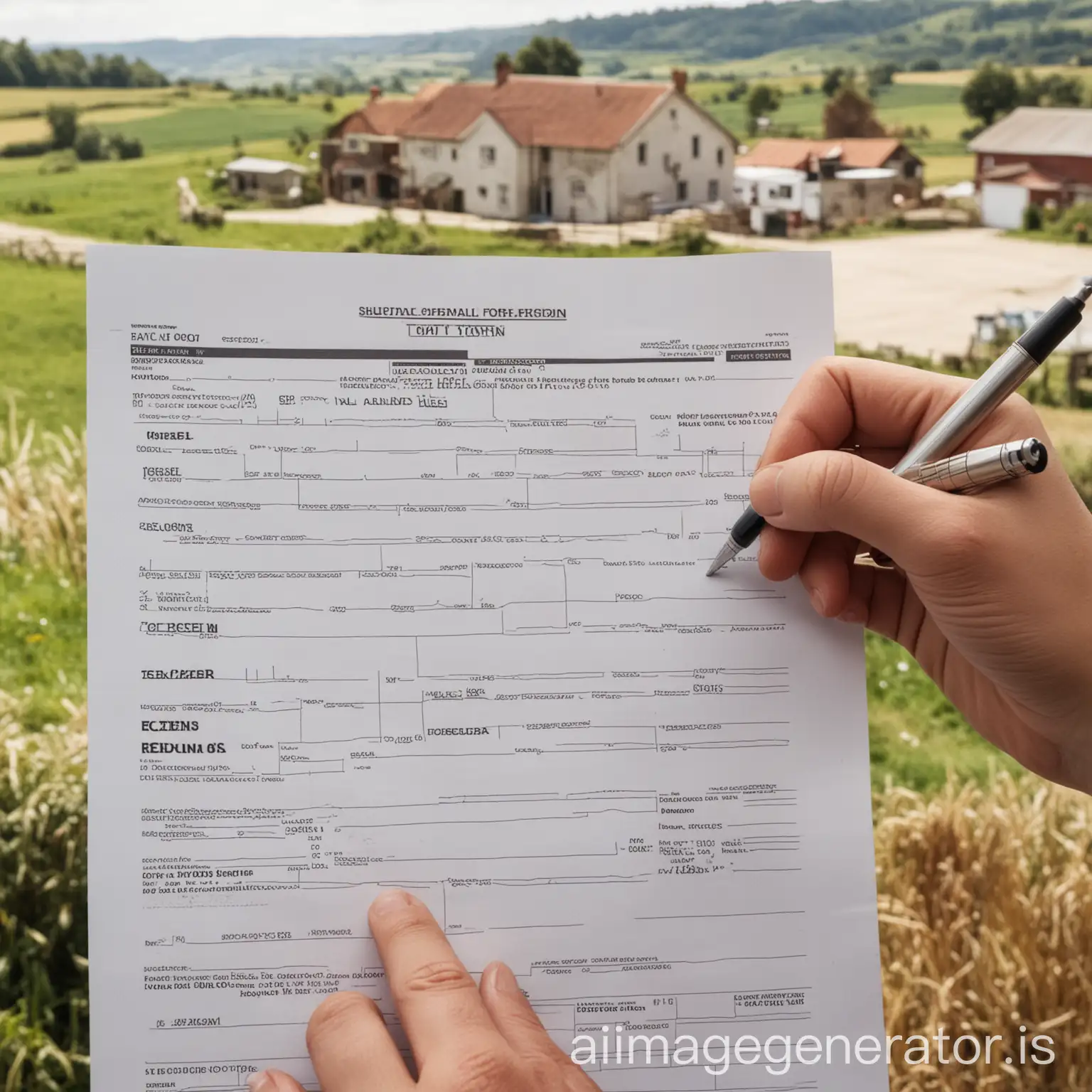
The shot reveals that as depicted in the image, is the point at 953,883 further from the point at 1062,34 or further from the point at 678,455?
the point at 1062,34

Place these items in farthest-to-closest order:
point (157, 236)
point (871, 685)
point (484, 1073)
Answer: point (157, 236), point (871, 685), point (484, 1073)

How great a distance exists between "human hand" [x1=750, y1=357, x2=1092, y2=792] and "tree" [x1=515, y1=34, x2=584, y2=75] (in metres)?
1.15

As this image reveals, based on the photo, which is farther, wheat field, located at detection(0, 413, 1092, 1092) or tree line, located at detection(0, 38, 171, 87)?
tree line, located at detection(0, 38, 171, 87)

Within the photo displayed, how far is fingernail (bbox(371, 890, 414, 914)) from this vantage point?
0.61 meters

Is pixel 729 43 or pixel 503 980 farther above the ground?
pixel 729 43

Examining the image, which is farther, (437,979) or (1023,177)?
(1023,177)

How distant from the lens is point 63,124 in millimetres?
1542

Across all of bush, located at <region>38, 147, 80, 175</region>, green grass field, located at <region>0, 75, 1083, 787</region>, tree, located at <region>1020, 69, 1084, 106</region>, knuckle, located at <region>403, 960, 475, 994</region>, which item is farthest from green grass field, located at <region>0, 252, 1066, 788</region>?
tree, located at <region>1020, 69, 1084, 106</region>

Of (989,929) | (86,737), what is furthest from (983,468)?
(86,737)

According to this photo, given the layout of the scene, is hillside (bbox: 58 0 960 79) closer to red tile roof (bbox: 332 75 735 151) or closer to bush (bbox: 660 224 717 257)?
red tile roof (bbox: 332 75 735 151)

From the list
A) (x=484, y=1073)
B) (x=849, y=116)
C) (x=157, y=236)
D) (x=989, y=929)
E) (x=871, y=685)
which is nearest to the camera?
(x=484, y=1073)

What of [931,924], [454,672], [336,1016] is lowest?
[931,924]

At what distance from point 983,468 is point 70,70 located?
1.57 m

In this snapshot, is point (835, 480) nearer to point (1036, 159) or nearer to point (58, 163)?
point (1036, 159)
